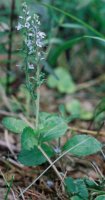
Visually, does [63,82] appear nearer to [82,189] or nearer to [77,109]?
[77,109]

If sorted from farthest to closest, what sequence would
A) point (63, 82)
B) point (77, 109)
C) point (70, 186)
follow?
point (63, 82) → point (77, 109) → point (70, 186)

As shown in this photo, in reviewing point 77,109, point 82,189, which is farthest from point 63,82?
point 82,189

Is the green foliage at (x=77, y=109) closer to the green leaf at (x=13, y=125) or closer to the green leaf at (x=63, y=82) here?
the green leaf at (x=63, y=82)

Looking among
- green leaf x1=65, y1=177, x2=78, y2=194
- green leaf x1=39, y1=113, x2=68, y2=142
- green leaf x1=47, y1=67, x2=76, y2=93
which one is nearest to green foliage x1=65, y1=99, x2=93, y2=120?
green leaf x1=47, y1=67, x2=76, y2=93

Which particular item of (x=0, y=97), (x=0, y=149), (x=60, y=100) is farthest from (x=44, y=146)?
(x=60, y=100)

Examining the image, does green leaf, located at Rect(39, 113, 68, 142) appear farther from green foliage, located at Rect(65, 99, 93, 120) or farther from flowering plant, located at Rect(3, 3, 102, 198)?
green foliage, located at Rect(65, 99, 93, 120)

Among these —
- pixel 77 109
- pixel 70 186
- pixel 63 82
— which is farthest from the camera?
pixel 63 82

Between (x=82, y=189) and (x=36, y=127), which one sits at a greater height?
(x=36, y=127)
